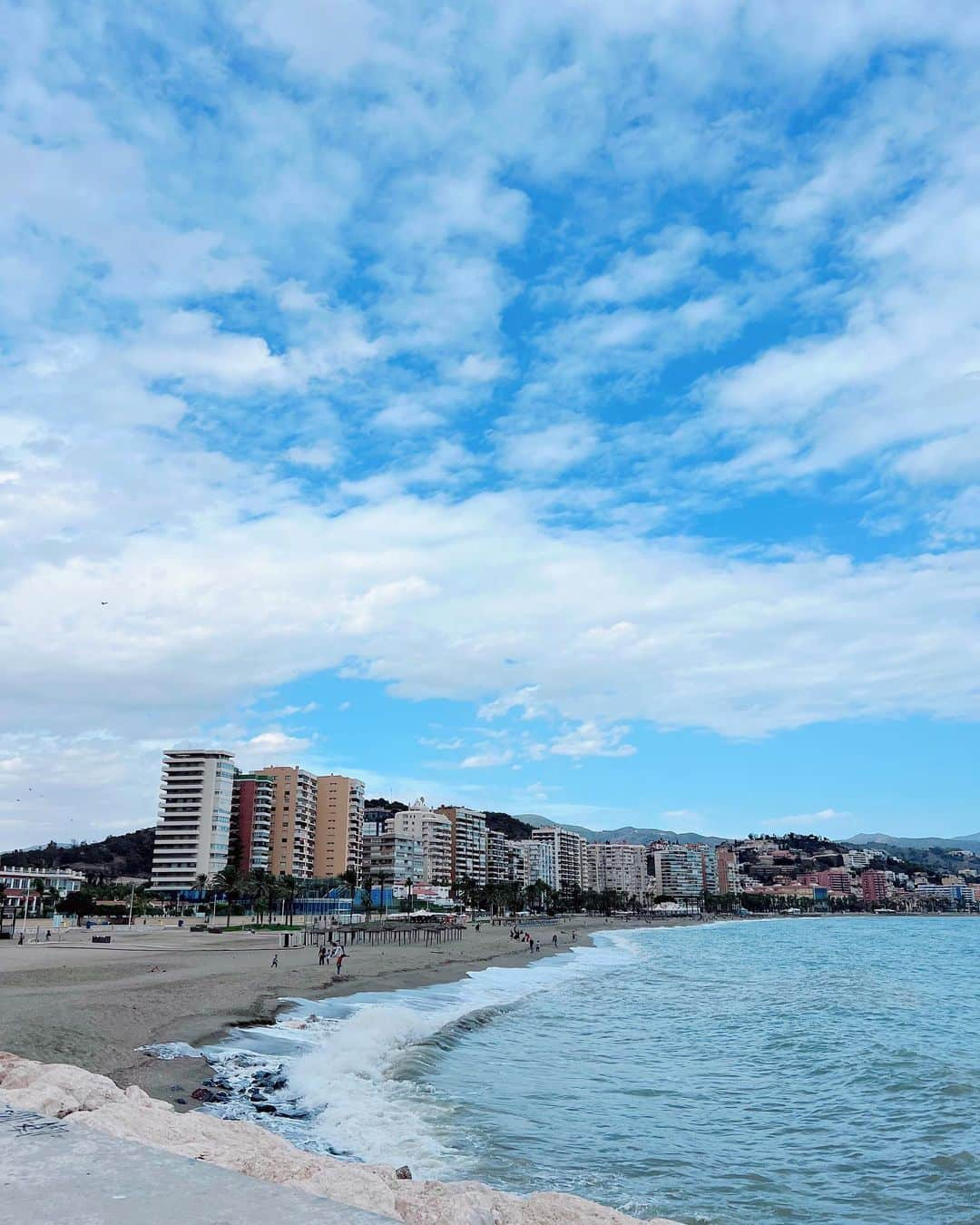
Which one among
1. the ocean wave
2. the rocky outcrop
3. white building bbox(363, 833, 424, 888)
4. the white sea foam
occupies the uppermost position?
white building bbox(363, 833, 424, 888)

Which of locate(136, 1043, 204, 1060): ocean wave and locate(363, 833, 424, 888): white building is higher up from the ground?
locate(363, 833, 424, 888): white building

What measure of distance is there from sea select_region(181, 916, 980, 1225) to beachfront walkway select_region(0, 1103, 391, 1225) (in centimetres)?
847

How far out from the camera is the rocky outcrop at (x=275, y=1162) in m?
8.08

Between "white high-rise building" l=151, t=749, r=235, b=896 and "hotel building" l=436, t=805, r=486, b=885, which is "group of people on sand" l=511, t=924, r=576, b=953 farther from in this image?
"hotel building" l=436, t=805, r=486, b=885

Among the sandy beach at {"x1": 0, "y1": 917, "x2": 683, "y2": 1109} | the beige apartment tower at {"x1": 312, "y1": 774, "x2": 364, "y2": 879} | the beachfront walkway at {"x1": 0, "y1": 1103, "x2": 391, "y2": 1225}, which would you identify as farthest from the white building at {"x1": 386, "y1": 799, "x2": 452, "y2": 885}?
the beachfront walkway at {"x1": 0, "y1": 1103, "x2": 391, "y2": 1225}

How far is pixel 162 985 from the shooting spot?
3309 cm

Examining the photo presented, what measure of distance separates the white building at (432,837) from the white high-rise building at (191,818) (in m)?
49.8

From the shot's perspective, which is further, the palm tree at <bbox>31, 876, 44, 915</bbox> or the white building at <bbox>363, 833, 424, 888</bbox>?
the white building at <bbox>363, 833, 424, 888</bbox>

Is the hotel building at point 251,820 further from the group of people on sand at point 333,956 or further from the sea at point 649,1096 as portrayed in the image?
the sea at point 649,1096

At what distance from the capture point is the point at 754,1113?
1864 cm

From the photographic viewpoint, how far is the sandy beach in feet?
61.6

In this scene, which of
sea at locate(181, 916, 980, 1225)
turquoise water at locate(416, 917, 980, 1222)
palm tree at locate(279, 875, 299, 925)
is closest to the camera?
turquoise water at locate(416, 917, 980, 1222)

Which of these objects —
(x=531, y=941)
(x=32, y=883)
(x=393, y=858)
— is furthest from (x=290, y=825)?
(x=531, y=941)

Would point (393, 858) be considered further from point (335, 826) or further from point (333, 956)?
point (333, 956)
